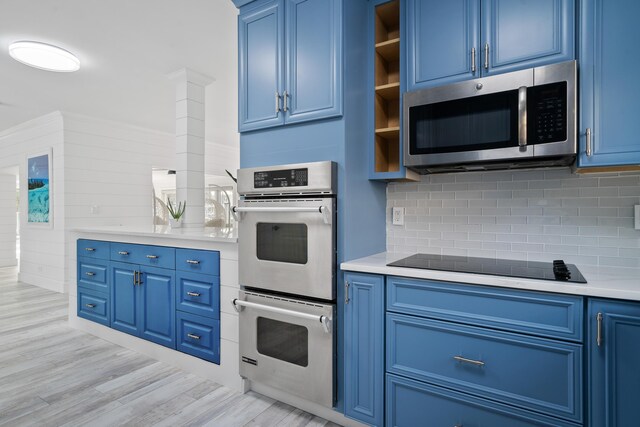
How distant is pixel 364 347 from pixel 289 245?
66 cm

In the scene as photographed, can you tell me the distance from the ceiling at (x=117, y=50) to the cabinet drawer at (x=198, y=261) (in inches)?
68.8

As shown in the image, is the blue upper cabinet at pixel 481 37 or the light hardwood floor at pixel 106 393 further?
the light hardwood floor at pixel 106 393

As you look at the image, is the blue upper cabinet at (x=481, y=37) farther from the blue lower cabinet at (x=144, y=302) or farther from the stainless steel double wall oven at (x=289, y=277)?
the blue lower cabinet at (x=144, y=302)

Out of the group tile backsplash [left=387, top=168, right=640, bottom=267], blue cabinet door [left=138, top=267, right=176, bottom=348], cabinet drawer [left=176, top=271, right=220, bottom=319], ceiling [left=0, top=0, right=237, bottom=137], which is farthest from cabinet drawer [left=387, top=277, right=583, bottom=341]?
ceiling [left=0, top=0, right=237, bottom=137]

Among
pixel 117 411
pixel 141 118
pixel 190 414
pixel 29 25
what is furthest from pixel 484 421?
pixel 141 118

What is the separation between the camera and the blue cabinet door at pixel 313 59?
6.02ft

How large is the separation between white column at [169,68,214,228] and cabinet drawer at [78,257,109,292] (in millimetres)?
859

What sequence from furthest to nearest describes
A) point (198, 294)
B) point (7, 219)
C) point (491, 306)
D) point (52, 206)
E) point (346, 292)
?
point (7, 219) → point (52, 206) → point (198, 294) → point (346, 292) → point (491, 306)

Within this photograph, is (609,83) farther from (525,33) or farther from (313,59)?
(313,59)

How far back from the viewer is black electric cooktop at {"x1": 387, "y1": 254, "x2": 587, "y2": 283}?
1.42 metres

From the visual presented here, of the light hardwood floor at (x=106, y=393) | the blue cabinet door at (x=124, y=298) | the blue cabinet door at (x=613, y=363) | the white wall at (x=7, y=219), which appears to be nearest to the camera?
the blue cabinet door at (x=613, y=363)

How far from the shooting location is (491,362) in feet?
4.76

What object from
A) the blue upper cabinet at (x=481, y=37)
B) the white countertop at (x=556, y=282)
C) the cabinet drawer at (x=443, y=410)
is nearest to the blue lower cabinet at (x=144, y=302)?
the white countertop at (x=556, y=282)

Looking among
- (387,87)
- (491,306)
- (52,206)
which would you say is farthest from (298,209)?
(52,206)
